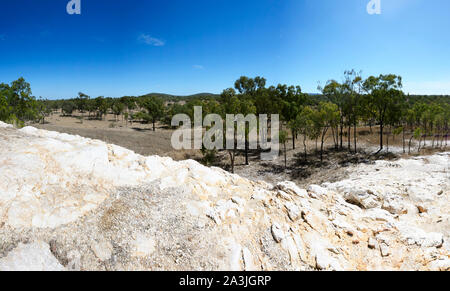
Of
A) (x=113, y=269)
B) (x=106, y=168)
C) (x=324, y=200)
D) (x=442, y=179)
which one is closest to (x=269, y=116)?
(x=442, y=179)

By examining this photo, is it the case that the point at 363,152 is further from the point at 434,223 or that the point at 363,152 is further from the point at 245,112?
the point at 434,223

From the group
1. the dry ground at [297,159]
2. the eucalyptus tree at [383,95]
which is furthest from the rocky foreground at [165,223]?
the eucalyptus tree at [383,95]

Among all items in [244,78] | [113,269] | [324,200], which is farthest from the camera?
[244,78]

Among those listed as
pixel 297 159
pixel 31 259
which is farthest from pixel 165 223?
pixel 297 159

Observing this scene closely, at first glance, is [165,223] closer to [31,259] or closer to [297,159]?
[31,259]

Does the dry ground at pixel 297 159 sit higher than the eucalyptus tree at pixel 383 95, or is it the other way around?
the eucalyptus tree at pixel 383 95

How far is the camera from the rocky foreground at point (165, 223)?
16.4 ft

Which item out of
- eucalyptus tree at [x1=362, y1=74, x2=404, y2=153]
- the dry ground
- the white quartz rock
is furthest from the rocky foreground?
eucalyptus tree at [x1=362, y1=74, x2=404, y2=153]

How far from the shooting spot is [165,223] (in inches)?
237

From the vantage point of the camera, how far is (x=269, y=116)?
34.8 metres

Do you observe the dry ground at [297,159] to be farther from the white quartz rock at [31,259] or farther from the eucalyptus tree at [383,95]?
the white quartz rock at [31,259]

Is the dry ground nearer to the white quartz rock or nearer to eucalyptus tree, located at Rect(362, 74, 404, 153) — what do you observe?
eucalyptus tree, located at Rect(362, 74, 404, 153)

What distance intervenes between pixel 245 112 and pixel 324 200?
51.2 feet

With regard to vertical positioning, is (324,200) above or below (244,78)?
below
